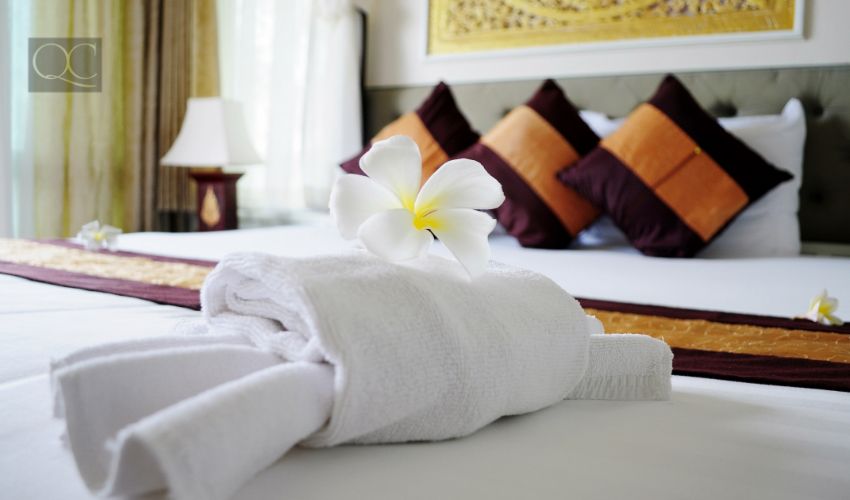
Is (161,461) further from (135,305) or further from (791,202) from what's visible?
(791,202)

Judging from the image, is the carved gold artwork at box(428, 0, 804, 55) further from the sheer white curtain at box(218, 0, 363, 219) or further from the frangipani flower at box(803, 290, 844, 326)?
the frangipani flower at box(803, 290, 844, 326)

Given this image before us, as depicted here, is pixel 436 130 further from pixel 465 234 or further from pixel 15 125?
pixel 465 234

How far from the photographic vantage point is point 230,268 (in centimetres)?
62

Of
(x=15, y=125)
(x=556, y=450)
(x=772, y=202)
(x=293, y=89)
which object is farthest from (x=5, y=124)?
(x=556, y=450)

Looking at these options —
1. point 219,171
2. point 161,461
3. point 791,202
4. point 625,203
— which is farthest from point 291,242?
point 161,461

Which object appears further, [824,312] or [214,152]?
[214,152]

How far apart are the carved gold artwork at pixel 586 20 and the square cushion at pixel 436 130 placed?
381 mm

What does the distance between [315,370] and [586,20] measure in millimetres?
2448

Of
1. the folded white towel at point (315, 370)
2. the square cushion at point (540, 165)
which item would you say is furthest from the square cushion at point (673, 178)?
the folded white towel at point (315, 370)

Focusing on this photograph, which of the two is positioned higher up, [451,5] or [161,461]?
[451,5]

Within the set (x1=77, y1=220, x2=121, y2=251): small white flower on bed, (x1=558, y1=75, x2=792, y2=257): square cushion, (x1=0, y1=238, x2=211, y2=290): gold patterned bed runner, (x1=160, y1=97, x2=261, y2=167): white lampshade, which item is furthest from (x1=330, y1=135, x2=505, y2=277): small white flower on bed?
(x1=160, y1=97, x2=261, y2=167): white lampshade

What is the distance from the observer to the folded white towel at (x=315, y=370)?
0.42 metres

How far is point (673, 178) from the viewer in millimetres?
2104

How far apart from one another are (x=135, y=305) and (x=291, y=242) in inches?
40.2
